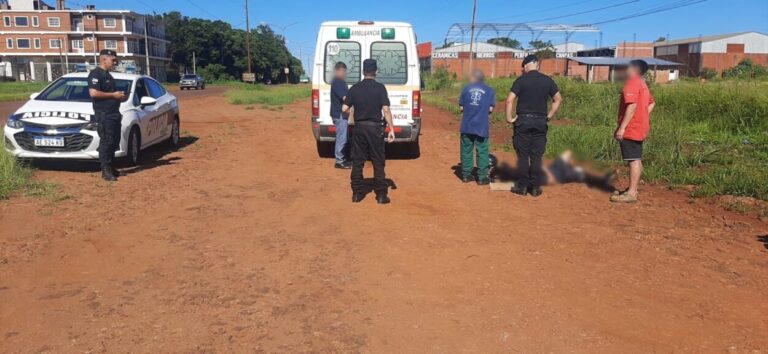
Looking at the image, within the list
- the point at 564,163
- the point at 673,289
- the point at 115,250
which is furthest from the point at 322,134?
the point at 673,289

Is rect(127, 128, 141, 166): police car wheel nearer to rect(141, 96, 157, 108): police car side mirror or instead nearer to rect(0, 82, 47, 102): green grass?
rect(141, 96, 157, 108): police car side mirror

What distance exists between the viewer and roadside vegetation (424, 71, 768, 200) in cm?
793

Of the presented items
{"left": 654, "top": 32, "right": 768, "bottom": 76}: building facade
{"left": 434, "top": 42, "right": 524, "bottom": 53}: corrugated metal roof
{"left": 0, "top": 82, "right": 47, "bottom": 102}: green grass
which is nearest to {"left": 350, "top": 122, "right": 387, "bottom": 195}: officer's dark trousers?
{"left": 0, "top": 82, "right": 47, "bottom": 102}: green grass

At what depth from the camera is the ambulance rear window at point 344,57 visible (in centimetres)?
982

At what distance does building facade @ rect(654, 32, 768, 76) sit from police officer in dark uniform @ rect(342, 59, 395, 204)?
188 feet

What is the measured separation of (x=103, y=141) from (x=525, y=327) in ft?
21.6

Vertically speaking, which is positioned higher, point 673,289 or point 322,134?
point 322,134

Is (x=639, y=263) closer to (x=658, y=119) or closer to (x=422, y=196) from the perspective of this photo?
(x=422, y=196)

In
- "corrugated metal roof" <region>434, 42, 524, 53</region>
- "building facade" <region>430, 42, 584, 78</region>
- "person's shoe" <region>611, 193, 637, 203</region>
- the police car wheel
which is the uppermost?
"corrugated metal roof" <region>434, 42, 524, 53</region>

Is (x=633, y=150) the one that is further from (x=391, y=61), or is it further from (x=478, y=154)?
(x=391, y=61)

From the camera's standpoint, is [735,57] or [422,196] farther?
[735,57]

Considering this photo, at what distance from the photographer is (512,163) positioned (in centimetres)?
935

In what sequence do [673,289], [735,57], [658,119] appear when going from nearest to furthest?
[673,289], [658,119], [735,57]

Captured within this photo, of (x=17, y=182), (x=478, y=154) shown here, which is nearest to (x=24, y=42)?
(x=17, y=182)
